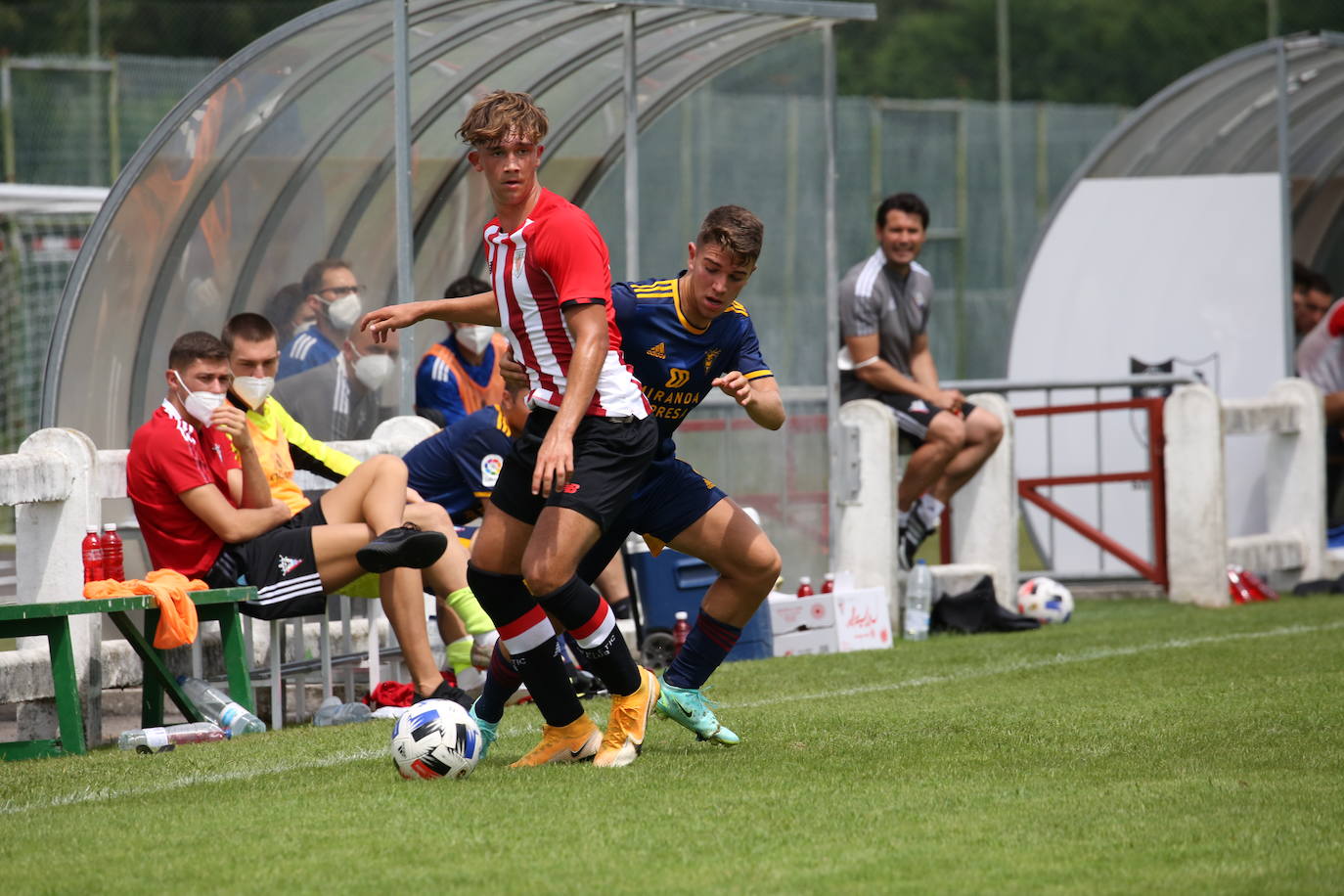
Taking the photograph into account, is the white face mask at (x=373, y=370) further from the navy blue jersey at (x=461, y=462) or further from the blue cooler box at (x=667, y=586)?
the blue cooler box at (x=667, y=586)

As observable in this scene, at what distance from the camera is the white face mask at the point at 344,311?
968 cm

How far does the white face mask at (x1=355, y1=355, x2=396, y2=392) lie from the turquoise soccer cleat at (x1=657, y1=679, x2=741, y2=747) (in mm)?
3880

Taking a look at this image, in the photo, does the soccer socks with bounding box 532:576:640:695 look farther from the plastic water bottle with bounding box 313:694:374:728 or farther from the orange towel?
the plastic water bottle with bounding box 313:694:374:728

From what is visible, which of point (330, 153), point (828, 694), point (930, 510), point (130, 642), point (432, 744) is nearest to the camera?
point (432, 744)

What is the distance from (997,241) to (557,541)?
63.3 ft

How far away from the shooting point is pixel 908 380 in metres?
11.3

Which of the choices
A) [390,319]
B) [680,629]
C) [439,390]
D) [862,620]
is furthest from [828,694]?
[439,390]

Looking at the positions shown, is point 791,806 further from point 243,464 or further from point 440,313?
point 243,464

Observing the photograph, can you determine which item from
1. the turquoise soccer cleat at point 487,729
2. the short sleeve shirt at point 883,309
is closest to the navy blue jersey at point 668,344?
the turquoise soccer cleat at point 487,729

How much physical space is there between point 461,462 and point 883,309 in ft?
11.6

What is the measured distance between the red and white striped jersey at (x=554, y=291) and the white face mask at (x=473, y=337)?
4.41m

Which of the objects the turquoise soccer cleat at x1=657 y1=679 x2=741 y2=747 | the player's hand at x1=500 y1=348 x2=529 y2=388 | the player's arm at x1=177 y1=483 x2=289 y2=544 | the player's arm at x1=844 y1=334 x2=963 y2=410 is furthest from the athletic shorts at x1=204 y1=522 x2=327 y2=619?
the player's arm at x1=844 y1=334 x2=963 y2=410

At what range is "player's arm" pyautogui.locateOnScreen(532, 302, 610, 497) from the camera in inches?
214

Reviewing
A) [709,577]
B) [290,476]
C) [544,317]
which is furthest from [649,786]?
[709,577]
